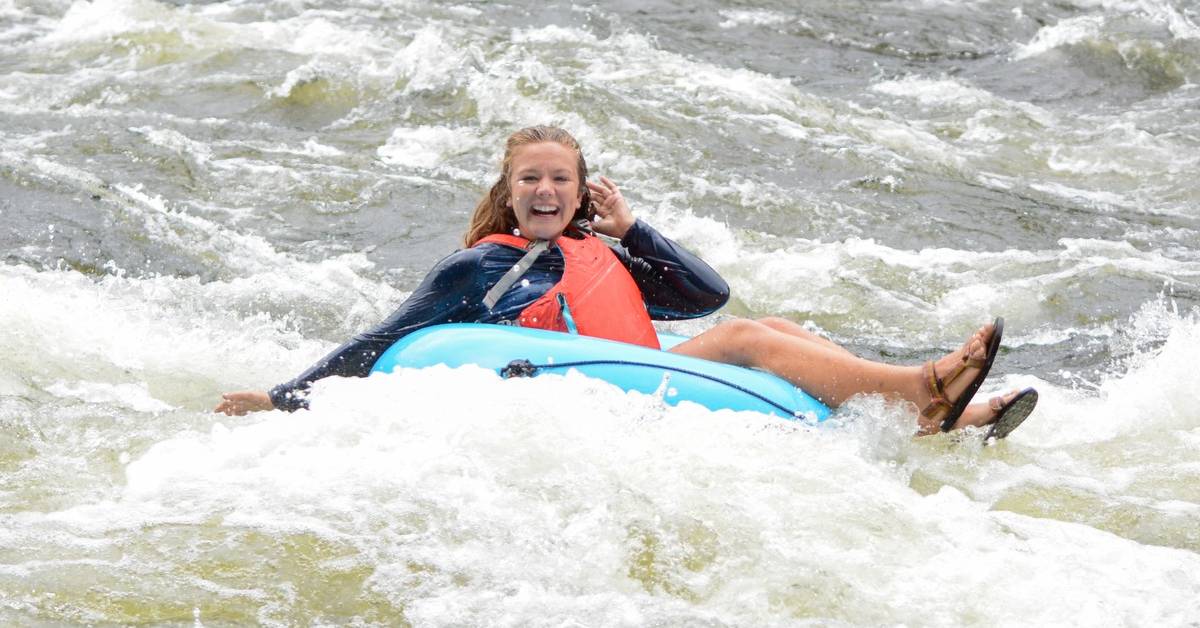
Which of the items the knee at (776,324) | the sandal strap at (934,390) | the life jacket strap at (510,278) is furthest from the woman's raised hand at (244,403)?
the sandal strap at (934,390)

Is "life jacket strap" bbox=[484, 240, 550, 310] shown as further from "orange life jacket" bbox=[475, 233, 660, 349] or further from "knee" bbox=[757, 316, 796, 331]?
"knee" bbox=[757, 316, 796, 331]

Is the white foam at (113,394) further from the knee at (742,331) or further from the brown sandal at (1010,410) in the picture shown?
the brown sandal at (1010,410)

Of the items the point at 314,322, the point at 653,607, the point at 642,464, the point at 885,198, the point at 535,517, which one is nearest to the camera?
the point at 653,607

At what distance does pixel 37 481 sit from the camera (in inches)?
155

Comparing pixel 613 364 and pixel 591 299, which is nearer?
pixel 613 364

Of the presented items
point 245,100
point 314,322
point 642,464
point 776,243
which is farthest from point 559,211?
point 245,100

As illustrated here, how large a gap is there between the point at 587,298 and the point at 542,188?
39cm

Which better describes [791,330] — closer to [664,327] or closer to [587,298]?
[587,298]

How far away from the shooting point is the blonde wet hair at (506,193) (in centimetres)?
498

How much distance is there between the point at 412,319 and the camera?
15.5ft

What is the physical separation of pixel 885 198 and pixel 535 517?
496cm

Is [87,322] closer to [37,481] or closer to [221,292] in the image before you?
[221,292]

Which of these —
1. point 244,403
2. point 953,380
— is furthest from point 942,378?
point 244,403

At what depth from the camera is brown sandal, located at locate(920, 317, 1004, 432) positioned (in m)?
4.07
